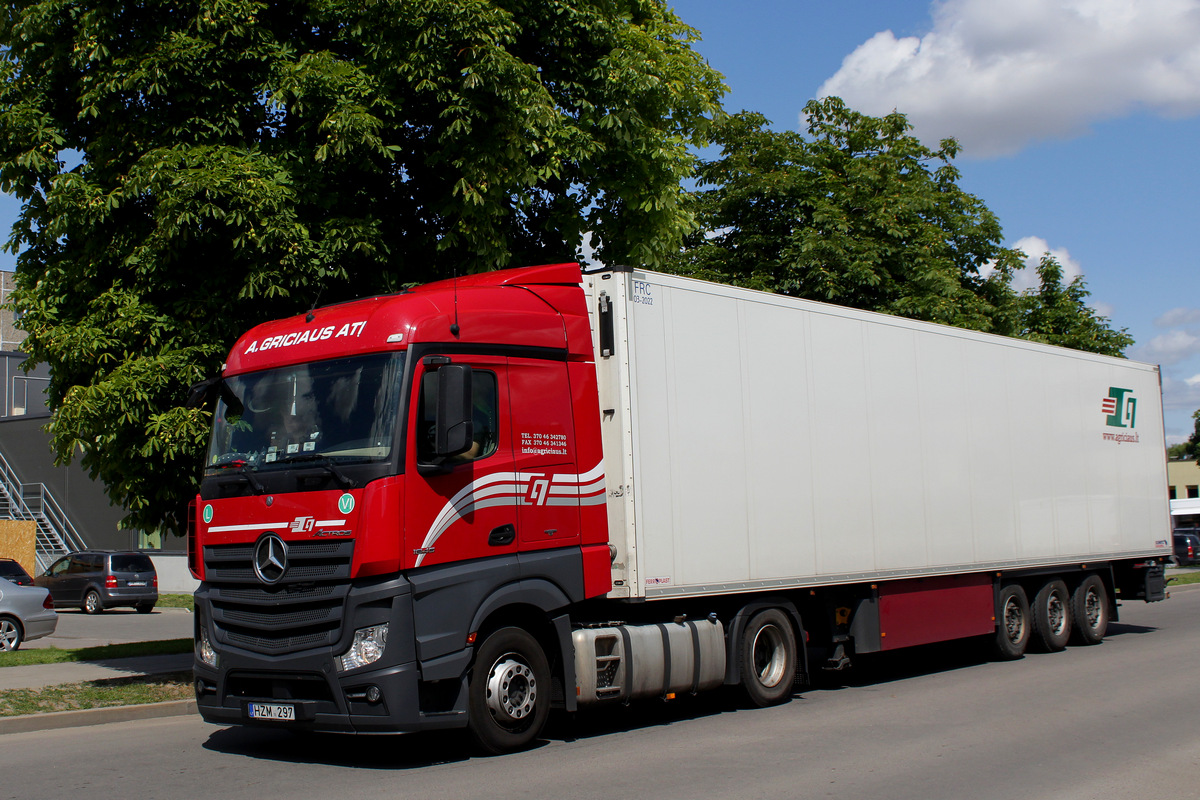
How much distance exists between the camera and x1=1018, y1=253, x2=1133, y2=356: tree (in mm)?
30172

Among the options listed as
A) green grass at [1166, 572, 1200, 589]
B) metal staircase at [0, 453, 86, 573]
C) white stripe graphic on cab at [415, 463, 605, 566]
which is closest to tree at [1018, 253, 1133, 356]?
green grass at [1166, 572, 1200, 589]

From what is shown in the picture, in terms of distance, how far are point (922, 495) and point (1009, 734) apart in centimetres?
361

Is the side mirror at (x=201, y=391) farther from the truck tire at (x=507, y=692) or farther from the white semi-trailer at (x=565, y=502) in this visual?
the truck tire at (x=507, y=692)

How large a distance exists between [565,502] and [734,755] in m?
2.29

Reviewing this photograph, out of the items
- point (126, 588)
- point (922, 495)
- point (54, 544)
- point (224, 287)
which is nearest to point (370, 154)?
point (224, 287)

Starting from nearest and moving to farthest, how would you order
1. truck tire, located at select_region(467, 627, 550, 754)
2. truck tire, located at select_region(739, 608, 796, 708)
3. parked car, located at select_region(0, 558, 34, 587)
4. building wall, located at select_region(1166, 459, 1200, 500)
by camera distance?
truck tire, located at select_region(467, 627, 550, 754)
truck tire, located at select_region(739, 608, 796, 708)
parked car, located at select_region(0, 558, 34, 587)
building wall, located at select_region(1166, 459, 1200, 500)

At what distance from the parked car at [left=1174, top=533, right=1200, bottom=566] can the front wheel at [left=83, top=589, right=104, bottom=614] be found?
39173 mm

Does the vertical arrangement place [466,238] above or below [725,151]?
below

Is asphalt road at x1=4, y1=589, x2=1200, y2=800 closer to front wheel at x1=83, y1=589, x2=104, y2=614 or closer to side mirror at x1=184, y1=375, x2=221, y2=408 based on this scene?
side mirror at x1=184, y1=375, x2=221, y2=408

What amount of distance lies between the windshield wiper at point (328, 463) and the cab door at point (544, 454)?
1.38 metres

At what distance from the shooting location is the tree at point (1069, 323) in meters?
30.2

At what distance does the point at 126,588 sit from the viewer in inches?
1136

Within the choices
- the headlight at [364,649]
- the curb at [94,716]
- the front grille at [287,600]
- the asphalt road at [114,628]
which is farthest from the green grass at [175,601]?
the headlight at [364,649]

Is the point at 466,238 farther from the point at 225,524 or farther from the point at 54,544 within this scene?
→ the point at 54,544
